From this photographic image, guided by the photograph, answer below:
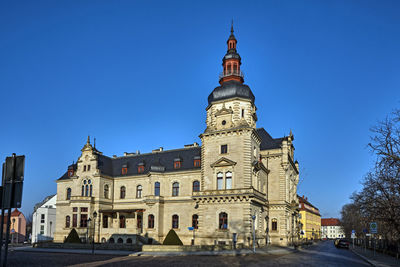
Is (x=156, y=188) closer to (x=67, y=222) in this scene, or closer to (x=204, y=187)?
(x=204, y=187)

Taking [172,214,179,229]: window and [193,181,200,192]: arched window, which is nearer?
[193,181,200,192]: arched window

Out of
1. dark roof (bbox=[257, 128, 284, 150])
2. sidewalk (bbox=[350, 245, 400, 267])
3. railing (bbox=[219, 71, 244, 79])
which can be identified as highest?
railing (bbox=[219, 71, 244, 79])

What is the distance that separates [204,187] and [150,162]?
1557cm

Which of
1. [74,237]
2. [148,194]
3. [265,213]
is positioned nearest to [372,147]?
[265,213]

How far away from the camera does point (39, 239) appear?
65.9 metres

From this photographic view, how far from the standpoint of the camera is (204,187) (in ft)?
147

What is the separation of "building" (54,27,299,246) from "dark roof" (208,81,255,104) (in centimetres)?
9

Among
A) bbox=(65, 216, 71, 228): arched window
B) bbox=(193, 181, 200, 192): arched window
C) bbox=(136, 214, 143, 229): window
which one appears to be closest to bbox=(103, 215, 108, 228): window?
bbox=(136, 214, 143, 229): window

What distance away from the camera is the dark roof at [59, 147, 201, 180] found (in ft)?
175

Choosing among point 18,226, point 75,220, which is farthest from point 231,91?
point 18,226

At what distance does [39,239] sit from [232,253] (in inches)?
1835

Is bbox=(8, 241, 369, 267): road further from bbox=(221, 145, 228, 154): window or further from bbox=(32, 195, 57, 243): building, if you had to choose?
bbox=(32, 195, 57, 243): building

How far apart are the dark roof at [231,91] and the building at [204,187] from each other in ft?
0.29

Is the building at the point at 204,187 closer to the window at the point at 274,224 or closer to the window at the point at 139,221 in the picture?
the window at the point at 274,224
